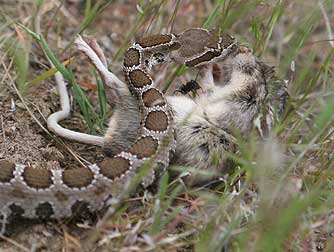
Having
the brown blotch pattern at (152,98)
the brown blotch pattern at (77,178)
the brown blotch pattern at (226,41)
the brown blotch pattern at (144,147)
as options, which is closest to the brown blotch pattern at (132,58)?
the brown blotch pattern at (152,98)

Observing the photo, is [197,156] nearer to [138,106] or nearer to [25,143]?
[138,106]

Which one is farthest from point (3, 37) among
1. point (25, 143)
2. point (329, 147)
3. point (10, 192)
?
point (329, 147)

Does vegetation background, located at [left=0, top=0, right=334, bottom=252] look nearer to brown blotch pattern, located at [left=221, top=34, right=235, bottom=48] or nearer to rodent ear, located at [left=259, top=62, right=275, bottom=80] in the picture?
rodent ear, located at [left=259, top=62, right=275, bottom=80]

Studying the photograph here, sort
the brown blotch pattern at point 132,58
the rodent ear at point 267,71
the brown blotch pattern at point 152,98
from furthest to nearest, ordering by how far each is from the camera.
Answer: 1. the brown blotch pattern at point 132,58
2. the rodent ear at point 267,71
3. the brown blotch pattern at point 152,98

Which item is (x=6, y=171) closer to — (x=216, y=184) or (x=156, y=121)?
(x=156, y=121)

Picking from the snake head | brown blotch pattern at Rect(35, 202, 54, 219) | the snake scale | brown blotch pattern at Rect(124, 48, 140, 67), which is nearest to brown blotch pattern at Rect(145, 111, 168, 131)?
the snake scale

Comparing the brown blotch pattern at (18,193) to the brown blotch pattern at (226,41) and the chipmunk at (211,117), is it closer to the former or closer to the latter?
the chipmunk at (211,117)

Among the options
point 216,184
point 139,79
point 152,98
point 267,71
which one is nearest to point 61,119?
point 139,79

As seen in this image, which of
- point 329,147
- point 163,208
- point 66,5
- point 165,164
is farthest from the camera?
point 66,5

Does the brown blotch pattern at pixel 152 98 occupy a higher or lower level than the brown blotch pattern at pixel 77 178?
higher
